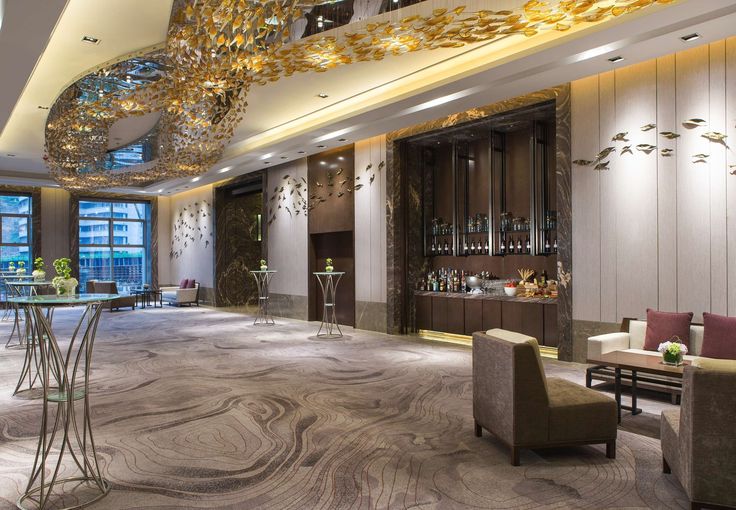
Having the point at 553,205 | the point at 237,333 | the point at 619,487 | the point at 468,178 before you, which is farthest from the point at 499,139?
the point at 619,487

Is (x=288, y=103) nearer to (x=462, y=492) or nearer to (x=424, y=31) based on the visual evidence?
(x=424, y=31)

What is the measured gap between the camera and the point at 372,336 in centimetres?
969

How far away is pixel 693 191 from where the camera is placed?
6008mm

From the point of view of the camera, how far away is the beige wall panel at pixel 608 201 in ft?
22.0

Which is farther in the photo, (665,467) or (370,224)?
(370,224)

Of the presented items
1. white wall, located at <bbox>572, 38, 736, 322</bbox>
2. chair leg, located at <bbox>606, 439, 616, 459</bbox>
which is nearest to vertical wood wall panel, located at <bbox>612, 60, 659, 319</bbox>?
white wall, located at <bbox>572, 38, 736, 322</bbox>

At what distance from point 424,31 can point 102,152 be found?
7674 mm

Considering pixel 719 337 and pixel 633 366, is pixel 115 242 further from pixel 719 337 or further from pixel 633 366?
pixel 719 337

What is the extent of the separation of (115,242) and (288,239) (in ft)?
29.1

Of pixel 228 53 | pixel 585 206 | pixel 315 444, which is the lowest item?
pixel 315 444

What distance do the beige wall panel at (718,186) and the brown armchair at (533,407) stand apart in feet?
10.2

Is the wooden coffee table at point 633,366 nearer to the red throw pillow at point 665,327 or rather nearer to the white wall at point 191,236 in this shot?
the red throw pillow at point 665,327

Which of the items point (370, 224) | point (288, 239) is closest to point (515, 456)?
point (370, 224)

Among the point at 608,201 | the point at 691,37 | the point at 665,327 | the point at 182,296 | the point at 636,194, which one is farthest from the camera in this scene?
the point at 182,296
